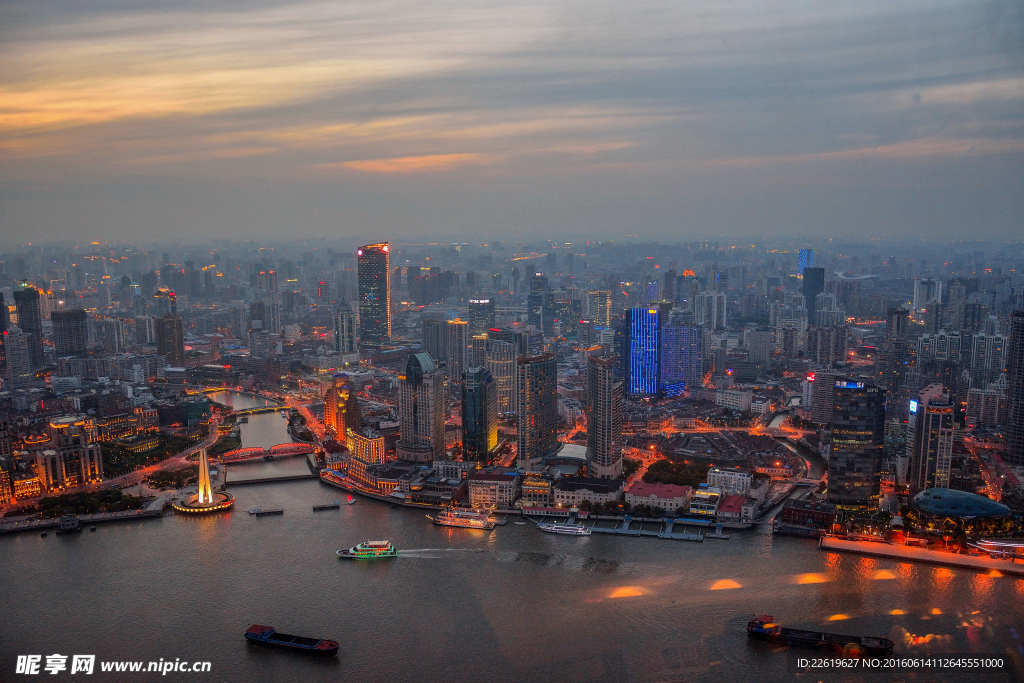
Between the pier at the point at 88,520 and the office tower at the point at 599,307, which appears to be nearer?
the pier at the point at 88,520

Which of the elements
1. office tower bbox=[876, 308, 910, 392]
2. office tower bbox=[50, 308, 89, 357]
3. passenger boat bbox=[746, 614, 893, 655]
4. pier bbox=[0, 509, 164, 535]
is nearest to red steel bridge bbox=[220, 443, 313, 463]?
pier bbox=[0, 509, 164, 535]

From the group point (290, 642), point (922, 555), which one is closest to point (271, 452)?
point (290, 642)

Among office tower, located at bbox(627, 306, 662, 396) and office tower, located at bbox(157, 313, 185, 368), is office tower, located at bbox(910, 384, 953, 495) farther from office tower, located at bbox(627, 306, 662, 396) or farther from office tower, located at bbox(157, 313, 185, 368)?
office tower, located at bbox(157, 313, 185, 368)

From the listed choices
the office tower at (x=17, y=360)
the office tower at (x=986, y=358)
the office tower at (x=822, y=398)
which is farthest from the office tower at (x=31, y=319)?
the office tower at (x=986, y=358)

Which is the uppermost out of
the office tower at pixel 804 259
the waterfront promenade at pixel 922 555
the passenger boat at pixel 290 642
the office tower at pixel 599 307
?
the office tower at pixel 804 259

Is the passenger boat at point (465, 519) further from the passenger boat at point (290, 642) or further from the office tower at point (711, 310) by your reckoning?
the office tower at point (711, 310)

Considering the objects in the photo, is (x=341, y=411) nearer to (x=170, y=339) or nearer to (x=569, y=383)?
(x=569, y=383)
